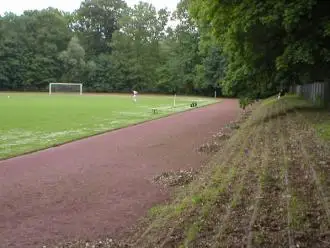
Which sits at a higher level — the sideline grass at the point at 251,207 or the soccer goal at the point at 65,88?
the soccer goal at the point at 65,88

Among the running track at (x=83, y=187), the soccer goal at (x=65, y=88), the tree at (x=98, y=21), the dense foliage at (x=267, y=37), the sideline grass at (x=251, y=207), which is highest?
the tree at (x=98, y=21)

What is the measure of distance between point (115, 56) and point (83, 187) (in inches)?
2901

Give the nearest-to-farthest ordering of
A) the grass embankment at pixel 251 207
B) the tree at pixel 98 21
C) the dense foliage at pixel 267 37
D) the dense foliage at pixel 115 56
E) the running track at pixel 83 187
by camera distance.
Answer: the grass embankment at pixel 251 207, the running track at pixel 83 187, the dense foliage at pixel 267 37, the dense foliage at pixel 115 56, the tree at pixel 98 21

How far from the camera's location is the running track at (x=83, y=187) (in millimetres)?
5766

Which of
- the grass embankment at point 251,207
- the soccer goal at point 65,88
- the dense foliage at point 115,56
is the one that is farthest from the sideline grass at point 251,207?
the soccer goal at point 65,88

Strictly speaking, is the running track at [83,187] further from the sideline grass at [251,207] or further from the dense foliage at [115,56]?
the dense foliage at [115,56]

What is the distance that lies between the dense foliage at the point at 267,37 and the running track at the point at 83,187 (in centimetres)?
522

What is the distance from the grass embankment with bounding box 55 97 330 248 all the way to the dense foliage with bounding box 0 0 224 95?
58.7 metres

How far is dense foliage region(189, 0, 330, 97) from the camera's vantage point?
46.1ft

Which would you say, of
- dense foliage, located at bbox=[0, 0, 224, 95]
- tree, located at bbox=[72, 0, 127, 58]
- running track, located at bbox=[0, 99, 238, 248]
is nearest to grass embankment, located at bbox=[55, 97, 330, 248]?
running track, located at bbox=[0, 99, 238, 248]

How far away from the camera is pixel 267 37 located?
691 inches

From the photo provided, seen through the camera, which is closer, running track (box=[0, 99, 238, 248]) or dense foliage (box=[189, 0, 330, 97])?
running track (box=[0, 99, 238, 248])

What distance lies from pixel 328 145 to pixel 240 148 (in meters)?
2.35

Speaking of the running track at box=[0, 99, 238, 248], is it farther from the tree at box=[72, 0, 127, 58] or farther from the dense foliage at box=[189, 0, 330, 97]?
the tree at box=[72, 0, 127, 58]
